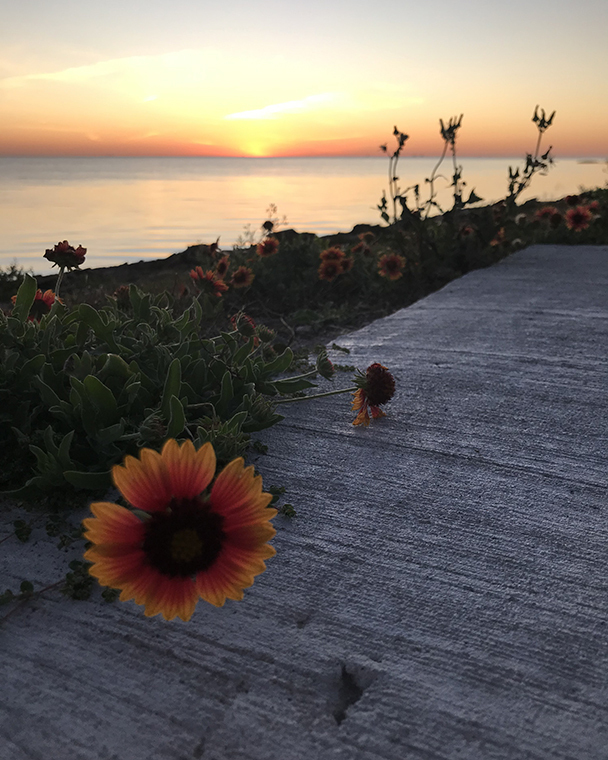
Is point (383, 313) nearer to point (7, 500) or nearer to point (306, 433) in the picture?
point (306, 433)

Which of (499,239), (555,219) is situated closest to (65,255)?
(499,239)

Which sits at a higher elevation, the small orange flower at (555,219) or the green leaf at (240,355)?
the small orange flower at (555,219)

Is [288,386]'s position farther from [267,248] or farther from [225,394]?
[267,248]

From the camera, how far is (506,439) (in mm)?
1928

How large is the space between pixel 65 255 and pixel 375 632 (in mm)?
1474

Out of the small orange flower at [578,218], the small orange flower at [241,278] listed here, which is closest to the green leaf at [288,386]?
the small orange flower at [241,278]

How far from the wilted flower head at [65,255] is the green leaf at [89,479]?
0.85 meters

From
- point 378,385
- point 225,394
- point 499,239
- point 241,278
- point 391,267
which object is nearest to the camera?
point 225,394

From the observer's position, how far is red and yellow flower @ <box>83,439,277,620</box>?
1.03m

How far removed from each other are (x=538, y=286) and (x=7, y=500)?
3.30 metres

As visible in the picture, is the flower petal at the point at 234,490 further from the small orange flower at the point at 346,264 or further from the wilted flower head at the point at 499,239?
the wilted flower head at the point at 499,239

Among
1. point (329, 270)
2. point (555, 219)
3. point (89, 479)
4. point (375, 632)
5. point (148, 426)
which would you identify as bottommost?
point (375, 632)

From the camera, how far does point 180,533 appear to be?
1.06 m

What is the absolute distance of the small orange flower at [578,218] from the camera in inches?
219
